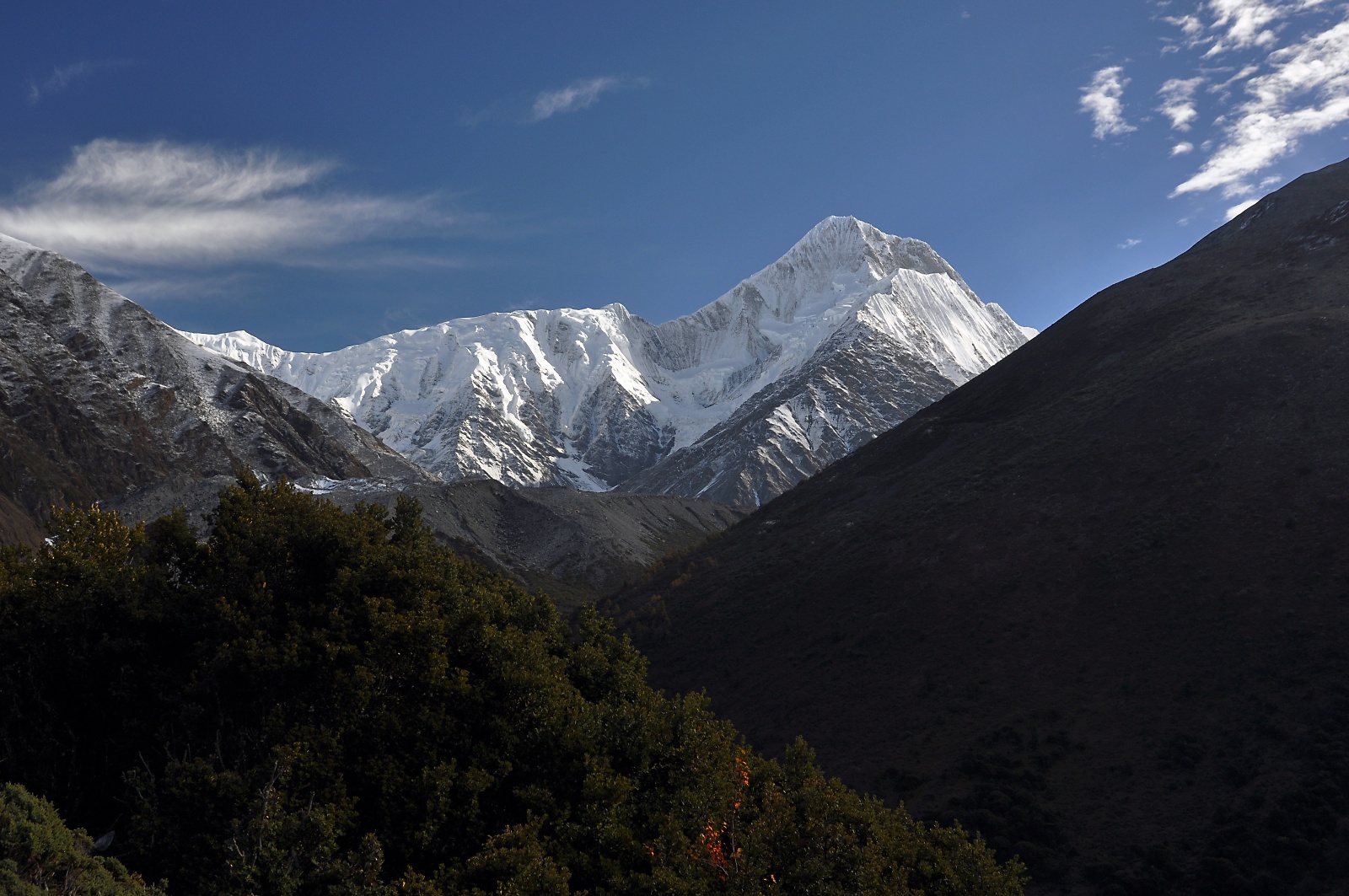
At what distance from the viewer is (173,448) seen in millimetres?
139625

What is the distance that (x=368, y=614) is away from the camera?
2314cm

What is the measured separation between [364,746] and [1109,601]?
44.9m

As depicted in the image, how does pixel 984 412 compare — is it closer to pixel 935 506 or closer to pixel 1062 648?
pixel 935 506

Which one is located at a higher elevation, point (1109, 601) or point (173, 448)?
point (173, 448)

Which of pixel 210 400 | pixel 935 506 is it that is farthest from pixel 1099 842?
pixel 210 400

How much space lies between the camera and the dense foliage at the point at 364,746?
708 inches

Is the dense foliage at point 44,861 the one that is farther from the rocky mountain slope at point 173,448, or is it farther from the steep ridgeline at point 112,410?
the rocky mountain slope at point 173,448

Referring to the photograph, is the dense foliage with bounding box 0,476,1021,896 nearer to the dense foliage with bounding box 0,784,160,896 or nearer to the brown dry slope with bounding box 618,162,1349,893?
the dense foliage with bounding box 0,784,160,896

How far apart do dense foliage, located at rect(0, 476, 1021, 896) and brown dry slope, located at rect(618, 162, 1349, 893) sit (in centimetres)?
1879

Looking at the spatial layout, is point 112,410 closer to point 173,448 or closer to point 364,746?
point 173,448

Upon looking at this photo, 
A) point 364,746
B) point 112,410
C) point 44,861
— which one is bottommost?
point 364,746

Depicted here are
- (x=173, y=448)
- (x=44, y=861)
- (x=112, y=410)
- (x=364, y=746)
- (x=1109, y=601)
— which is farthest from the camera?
(x=173, y=448)

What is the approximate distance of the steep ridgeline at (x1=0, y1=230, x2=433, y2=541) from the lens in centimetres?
12088

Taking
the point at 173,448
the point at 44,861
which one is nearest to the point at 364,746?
the point at 44,861
